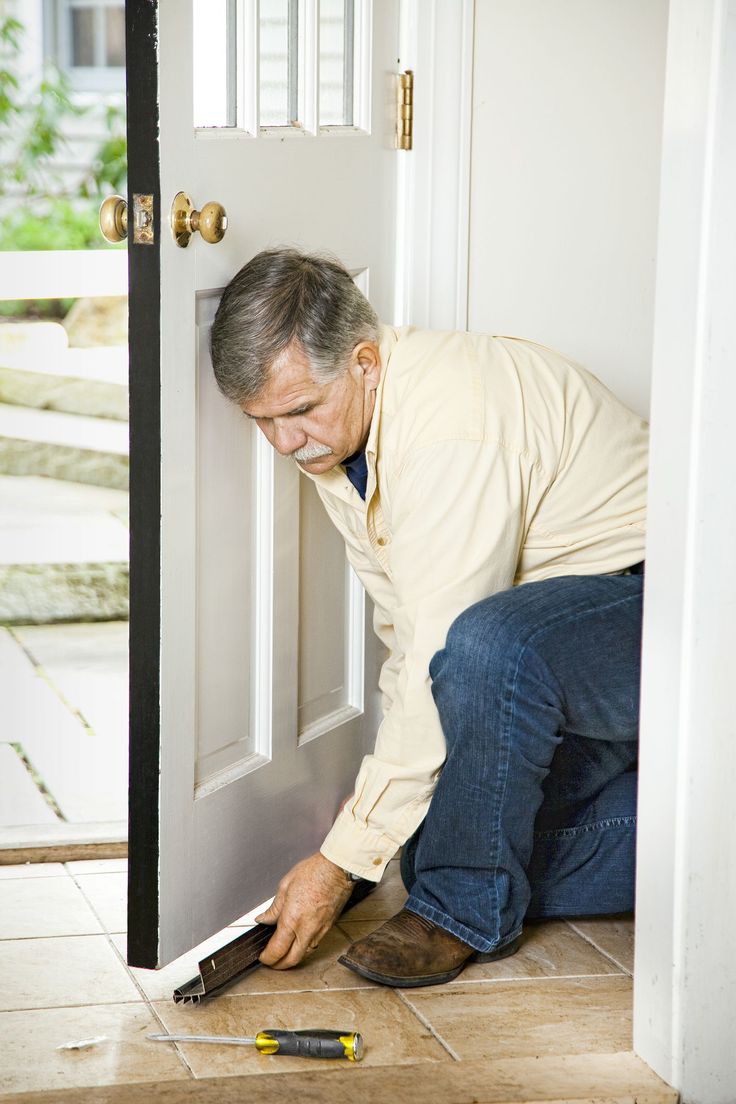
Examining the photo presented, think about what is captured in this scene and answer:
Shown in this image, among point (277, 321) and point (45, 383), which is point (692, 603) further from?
point (45, 383)

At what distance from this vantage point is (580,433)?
74.2 inches

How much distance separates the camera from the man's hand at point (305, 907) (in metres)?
1.79

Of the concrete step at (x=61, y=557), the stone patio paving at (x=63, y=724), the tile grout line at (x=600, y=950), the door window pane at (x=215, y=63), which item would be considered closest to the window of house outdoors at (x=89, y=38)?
the concrete step at (x=61, y=557)

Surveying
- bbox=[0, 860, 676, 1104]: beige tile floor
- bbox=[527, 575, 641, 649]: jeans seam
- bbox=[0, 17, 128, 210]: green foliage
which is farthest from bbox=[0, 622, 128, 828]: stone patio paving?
bbox=[0, 17, 128, 210]: green foliage

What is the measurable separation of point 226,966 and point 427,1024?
0.29 m

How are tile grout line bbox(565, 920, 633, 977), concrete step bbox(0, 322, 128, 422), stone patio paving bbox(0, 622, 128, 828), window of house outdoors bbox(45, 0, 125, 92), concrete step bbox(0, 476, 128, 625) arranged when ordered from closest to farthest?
tile grout line bbox(565, 920, 633, 977) → stone patio paving bbox(0, 622, 128, 828) → concrete step bbox(0, 476, 128, 625) → concrete step bbox(0, 322, 128, 422) → window of house outdoors bbox(45, 0, 125, 92)

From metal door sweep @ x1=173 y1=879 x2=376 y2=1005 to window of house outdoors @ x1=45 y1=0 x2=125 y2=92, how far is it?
6.28 m

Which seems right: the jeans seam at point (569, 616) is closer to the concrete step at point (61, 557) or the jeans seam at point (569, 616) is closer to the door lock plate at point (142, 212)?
the door lock plate at point (142, 212)

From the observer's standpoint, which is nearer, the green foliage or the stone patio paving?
the stone patio paving

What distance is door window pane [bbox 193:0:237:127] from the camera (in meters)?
1.69

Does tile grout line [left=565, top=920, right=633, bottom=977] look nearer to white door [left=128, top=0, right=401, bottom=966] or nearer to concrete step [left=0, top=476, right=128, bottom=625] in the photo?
white door [left=128, top=0, right=401, bottom=966]

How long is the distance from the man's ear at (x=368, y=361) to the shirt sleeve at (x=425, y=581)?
0.49 ft

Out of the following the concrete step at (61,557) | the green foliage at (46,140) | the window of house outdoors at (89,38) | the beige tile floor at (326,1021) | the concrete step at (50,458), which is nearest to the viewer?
the beige tile floor at (326,1021)

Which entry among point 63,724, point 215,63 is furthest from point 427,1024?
point 63,724
